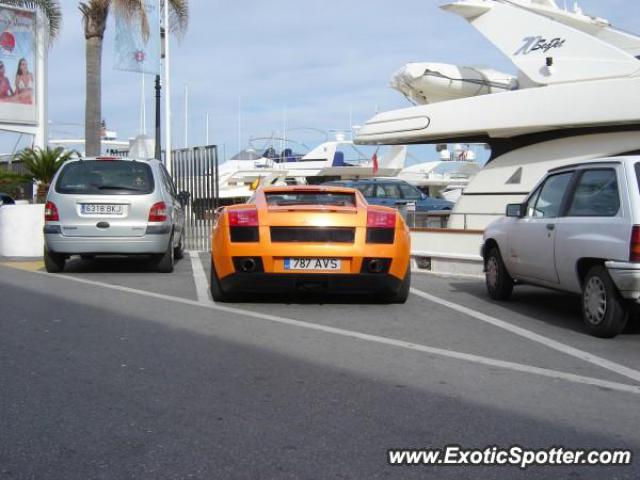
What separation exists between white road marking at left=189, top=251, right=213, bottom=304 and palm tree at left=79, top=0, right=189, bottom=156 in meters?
9.29

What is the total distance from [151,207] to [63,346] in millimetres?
5052

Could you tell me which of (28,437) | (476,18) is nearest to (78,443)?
(28,437)

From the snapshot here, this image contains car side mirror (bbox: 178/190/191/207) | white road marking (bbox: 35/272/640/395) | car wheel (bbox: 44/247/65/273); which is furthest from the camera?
car side mirror (bbox: 178/190/191/207)

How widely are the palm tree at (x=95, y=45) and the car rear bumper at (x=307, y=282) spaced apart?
51.9 ft

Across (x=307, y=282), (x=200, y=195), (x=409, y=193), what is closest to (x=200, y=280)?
(x=307, y=282)

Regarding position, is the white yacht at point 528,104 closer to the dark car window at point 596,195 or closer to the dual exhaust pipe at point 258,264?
the dark car window at point 596,195

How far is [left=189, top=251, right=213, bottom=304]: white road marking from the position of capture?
28.3 feet

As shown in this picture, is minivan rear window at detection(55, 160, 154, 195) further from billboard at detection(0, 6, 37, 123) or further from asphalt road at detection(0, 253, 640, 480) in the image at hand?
billboard at detection(0, 6, 37, 123)

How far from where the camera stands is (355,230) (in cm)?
773

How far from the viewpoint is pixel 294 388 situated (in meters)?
4.69

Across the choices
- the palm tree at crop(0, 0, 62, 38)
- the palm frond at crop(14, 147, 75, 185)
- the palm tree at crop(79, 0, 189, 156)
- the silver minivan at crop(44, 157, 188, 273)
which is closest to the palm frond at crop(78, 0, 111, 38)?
the palm tree at crop(79, 0, 189, 156)

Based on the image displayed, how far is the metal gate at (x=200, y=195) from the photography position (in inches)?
637

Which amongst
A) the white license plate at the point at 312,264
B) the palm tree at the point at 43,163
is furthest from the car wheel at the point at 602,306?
the palm tree at the point at 43,163

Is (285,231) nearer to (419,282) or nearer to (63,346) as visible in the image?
(63,346)
